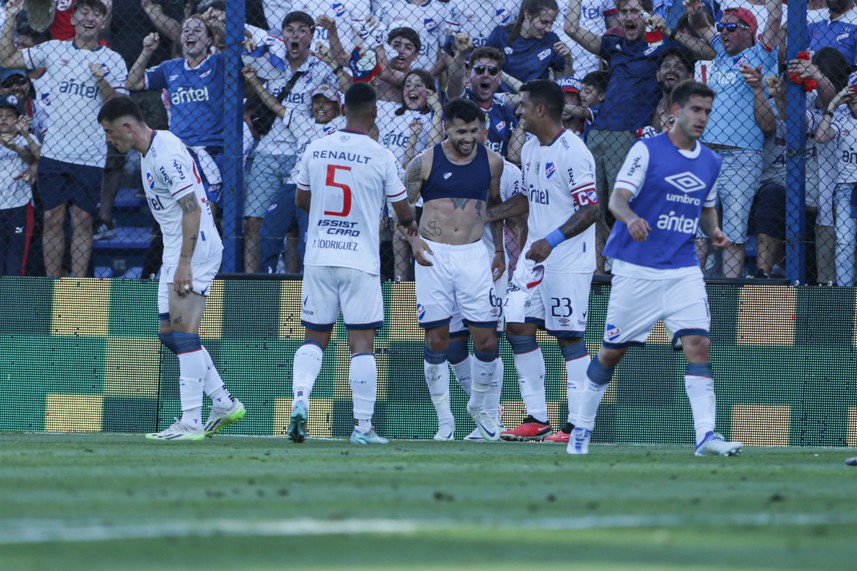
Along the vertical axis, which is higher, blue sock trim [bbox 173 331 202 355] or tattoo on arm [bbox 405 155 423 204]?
tattoo on arm [bbox 405 155 423 204]

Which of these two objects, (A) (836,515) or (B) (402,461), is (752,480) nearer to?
(A) (836,515)

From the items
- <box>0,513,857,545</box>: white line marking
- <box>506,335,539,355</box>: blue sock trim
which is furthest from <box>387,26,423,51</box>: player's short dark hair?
<box>0,513,857,545</box>: white line marking

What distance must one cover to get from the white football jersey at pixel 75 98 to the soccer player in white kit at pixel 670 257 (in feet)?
21.3

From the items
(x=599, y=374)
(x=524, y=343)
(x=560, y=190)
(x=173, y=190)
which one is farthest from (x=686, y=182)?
(x=173, y=190)

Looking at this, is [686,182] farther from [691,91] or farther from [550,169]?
[550,169]

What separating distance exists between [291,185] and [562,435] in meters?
3.65

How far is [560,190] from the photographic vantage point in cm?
Result: 1091

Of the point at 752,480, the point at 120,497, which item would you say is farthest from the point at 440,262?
the point at 120,497

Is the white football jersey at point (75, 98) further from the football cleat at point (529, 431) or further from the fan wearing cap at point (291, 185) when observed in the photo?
the football cleat at point (529, 431)

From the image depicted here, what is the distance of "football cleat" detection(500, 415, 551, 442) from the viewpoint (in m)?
11.2

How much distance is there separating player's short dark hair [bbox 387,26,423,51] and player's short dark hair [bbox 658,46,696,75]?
7.84 feet

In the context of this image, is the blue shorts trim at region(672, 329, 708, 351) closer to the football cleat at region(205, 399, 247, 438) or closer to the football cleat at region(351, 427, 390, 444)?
the football cleat at region(351, 427, 390, 444)

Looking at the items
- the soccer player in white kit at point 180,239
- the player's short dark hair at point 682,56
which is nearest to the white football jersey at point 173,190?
the soccer player in white kit at point 180,239

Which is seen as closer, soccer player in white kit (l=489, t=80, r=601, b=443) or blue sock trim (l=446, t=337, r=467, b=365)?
soccer player in white kit (l=489, t=80, r=601, b=443)
